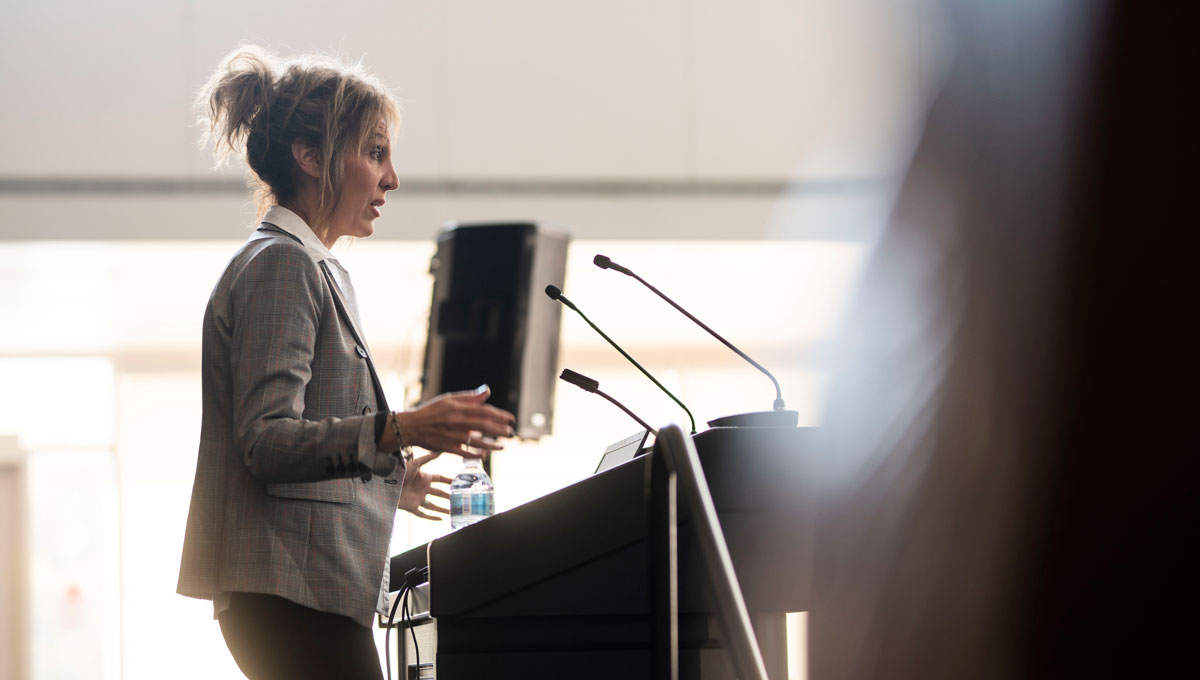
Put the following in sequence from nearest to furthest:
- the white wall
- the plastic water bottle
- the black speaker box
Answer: the plastic water bottle, the black speaker box, the white wall

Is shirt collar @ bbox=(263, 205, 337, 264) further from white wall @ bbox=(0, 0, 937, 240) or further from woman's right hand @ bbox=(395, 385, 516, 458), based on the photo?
white wall @ bbox=(0, 0, 937, 240)

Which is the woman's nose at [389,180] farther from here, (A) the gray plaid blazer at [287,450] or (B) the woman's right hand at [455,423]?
(B) the woman's right hand at [455,423]

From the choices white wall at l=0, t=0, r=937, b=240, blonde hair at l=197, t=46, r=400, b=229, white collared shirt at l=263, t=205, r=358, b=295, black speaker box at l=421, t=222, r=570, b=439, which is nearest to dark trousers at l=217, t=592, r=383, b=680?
white collared shirt at l=263, t=205, r=358, b=295

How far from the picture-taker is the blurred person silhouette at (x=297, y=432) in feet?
3.86

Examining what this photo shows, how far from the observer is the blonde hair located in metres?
1.40

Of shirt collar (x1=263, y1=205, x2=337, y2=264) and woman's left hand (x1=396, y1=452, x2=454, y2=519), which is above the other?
shirt collar (x1=263, y1=205, x2=337, y2=264)

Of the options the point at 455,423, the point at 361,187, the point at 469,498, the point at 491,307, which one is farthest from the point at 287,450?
the point at 491,307

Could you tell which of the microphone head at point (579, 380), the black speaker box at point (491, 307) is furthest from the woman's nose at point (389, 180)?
the black speaker box at point (491, 307)

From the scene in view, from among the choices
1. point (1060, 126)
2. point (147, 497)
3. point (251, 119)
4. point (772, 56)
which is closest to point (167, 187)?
point (147, 497)

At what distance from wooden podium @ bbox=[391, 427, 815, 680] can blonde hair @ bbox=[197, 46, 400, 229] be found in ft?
1.70

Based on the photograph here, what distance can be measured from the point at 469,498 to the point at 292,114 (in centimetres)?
78

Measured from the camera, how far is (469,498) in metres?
1.92

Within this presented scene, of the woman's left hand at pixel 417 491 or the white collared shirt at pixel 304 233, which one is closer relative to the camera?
the white collared shirt at pixel 304 233

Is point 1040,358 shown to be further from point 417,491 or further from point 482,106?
point 482,106
